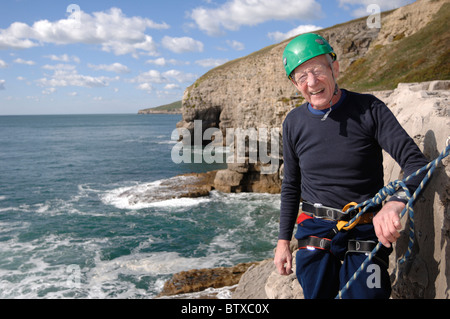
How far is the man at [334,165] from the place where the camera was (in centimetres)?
263

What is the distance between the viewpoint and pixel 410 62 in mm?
26688

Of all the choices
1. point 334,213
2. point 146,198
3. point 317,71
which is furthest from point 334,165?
point 146,198

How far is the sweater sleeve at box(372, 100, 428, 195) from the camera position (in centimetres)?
236

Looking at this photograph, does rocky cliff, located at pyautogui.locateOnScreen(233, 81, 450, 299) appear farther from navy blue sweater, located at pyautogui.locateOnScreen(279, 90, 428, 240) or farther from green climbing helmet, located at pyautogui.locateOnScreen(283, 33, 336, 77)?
green climbing helmet, located at pyautogui.locateOnScreen(283, 33, 336, 77)

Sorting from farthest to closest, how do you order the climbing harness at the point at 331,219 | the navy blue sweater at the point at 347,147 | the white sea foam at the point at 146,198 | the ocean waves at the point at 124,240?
the white sea foam at the point at 146,198 < the ocean waves at the point at 124,240 < the climbing harness at the point at 331,219 < the navy blue sweater at the point at 347,147

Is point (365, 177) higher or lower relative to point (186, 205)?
higher

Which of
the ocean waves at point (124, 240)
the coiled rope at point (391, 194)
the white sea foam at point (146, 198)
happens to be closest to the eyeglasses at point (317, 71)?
the coiled rope at point (391, 194)

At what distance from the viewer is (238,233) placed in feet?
69.5

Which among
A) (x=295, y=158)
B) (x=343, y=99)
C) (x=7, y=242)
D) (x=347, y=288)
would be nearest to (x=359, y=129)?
(x=343, y=99)

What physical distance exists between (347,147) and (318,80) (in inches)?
24.7

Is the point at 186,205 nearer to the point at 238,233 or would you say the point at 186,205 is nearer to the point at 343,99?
the point at 238,233

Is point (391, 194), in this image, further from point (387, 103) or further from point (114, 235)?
point (114, 235)

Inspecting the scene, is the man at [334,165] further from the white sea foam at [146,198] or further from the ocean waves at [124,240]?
the white sea foam at [146,198]
